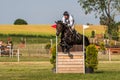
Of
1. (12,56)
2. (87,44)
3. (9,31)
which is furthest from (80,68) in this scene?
(9,31)

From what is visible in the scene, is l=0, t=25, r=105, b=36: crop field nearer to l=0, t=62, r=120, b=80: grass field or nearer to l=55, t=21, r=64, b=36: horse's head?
l=0, t=62, r=120, b=80: grass field

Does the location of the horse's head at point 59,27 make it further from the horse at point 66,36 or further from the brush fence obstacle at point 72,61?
the brush fence obstacle at point 72,61

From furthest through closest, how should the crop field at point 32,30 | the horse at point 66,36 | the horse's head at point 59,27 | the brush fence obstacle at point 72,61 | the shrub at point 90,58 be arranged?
the crop field at point 32,30, the shrub at point 90,58, the brush fence obstacle at point 72,61, the horse at point 66,36, the horse's head at point 59,27

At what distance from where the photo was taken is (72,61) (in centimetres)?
2569

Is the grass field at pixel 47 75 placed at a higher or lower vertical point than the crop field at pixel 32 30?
lower

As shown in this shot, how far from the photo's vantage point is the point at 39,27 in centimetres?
10844

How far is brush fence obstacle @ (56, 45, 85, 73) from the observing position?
25688 mm

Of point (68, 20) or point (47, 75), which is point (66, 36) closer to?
point (68, 20)

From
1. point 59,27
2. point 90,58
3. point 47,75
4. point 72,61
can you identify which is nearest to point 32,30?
point 90,58

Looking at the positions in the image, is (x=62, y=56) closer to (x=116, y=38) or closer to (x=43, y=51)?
(x=43, y=51)

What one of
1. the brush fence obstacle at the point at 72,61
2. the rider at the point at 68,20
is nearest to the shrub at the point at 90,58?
the brush fence obstacle at the point at 72,61

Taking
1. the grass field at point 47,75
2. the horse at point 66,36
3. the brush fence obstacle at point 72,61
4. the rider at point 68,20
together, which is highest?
the rider at point 68,20

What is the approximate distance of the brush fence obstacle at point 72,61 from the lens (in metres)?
25.7

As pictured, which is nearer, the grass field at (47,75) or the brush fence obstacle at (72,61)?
the grass field at (47,75)
